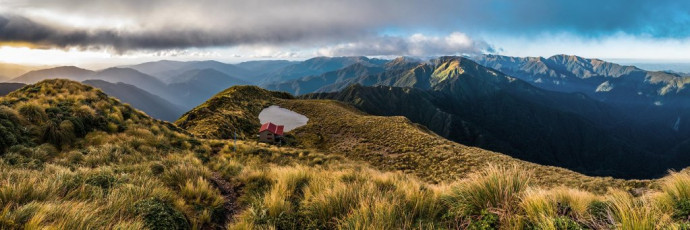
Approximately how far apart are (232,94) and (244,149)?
44015 millimetres

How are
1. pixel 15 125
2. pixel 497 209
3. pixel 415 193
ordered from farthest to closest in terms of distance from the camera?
pixel 15 125 → pixel 415 193 → pixel 497 209

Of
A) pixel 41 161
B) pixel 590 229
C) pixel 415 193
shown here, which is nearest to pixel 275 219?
pixel 415 193

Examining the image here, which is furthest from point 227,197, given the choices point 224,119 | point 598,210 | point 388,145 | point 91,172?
point 224,119

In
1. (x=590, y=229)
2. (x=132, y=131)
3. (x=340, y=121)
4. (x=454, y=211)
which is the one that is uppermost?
(x=590, y=229)

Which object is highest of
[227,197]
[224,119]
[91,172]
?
[91,172]

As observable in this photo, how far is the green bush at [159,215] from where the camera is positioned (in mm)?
4180

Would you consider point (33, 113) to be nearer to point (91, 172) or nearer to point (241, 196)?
point (91, 172)

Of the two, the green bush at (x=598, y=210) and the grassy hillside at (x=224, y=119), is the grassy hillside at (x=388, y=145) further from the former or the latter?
the green bush at (x=598, y=210)

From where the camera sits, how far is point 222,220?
17.9ft

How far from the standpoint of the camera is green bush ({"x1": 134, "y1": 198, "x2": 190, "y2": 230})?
418cm

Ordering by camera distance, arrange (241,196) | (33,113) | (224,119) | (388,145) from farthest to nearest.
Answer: (224,119) < (388,145) < (33,113) < (241,196)

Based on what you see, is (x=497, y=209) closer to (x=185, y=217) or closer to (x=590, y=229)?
(x=590, y=229)

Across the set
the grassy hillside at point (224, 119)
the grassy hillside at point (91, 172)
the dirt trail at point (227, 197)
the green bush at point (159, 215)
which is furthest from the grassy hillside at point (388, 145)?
the green bush at point (159, 215)

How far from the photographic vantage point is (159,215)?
4352 mm
